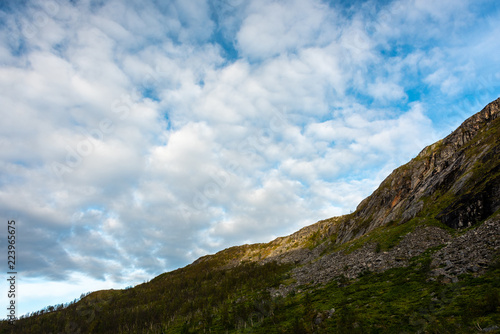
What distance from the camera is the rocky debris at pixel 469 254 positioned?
23422 millimetres

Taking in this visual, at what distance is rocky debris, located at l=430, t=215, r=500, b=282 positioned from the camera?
23.4 m

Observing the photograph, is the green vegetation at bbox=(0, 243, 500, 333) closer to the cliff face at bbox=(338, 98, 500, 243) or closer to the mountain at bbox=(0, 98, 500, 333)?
the mountain at bbox=(0, 98, 500, 333)

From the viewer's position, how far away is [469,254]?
86.0 feet

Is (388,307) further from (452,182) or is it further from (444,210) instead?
(452,182)

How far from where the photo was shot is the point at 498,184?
38.5m

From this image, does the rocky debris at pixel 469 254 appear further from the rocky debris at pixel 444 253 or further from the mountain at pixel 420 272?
the mountain at pixel 420 272

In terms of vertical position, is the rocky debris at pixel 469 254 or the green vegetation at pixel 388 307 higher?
the rocky debris at pixel 469 254

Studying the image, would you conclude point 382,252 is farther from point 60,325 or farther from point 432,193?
point 60,325

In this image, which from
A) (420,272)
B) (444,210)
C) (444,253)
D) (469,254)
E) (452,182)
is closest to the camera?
(469,254)

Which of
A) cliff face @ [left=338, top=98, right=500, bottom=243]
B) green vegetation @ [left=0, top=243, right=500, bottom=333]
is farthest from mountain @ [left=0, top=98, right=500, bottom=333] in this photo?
cliff face @ [left=338, top=98, right=500, bottom=243]

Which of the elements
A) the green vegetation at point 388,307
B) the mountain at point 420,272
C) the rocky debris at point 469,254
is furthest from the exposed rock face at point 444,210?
the green vegetation at point 388,307

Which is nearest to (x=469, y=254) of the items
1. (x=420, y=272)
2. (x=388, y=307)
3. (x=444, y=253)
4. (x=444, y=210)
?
(x=444, y=253)

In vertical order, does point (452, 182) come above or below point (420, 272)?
above

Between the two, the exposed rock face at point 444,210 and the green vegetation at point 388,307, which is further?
the exposed rock face at point 444,210
